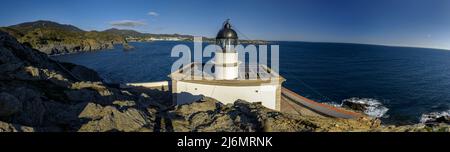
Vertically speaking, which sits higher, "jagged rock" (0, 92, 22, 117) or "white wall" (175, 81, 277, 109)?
"jagged rock" (0, 92, 22, 117)

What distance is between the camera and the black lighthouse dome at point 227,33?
15867 millimetres

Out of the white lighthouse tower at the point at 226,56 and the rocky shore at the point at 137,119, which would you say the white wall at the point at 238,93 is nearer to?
the white lighthouse tower at the point at 226,56

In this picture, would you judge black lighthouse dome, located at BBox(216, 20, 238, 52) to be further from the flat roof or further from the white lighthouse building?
the flat roof

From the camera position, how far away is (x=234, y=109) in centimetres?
871

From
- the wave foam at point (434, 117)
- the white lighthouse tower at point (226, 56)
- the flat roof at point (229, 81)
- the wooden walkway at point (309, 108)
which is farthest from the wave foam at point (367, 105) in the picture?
the white lighthouse tower at point (226, 56)

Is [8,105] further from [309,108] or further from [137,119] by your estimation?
[309,108]

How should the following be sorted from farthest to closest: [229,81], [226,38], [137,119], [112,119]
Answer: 1. [226,38]
2. [229,81]
3. [137,119]
4. [112,119]

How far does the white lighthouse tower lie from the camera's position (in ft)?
52.2

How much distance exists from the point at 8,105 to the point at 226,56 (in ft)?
36.5

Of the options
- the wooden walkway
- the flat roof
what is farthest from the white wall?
the wooden walkway

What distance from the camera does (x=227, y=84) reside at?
15.4m

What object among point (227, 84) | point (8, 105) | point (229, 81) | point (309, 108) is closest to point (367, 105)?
point (309, 108)
